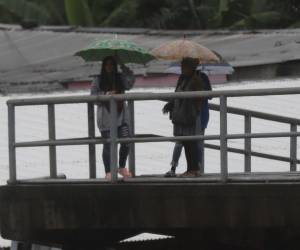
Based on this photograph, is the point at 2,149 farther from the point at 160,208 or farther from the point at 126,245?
the point at 160,208

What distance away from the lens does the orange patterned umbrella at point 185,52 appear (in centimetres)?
870

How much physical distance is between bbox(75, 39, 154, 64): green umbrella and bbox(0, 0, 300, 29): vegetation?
750 inches

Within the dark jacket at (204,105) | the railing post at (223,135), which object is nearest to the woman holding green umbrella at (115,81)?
the dark jacket at (204,105)

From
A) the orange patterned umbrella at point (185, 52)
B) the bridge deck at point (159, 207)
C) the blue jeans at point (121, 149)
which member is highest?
the orange patterned umbrella at point (185, 52)

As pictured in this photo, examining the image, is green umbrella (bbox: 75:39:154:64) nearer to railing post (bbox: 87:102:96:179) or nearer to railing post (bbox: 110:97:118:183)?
railing post (bbox: 87:102:96:179)

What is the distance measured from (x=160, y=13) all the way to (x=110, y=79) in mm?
24988

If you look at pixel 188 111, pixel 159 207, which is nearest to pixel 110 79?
pixel 188 111

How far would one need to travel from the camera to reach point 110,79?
29.9 feet

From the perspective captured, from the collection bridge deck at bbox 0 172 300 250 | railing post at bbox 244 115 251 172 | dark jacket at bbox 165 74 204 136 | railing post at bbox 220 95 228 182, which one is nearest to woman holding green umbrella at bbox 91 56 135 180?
bridge deck at bbox 0 172 300 250

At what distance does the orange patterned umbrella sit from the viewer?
8695 mm

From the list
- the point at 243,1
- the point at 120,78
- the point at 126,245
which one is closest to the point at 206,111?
the point at 120,78

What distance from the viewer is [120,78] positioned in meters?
9.11

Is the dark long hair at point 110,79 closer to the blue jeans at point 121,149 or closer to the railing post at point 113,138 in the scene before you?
the blue jeans at point 121,149

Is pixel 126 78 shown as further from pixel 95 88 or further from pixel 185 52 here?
pixel 185 52
